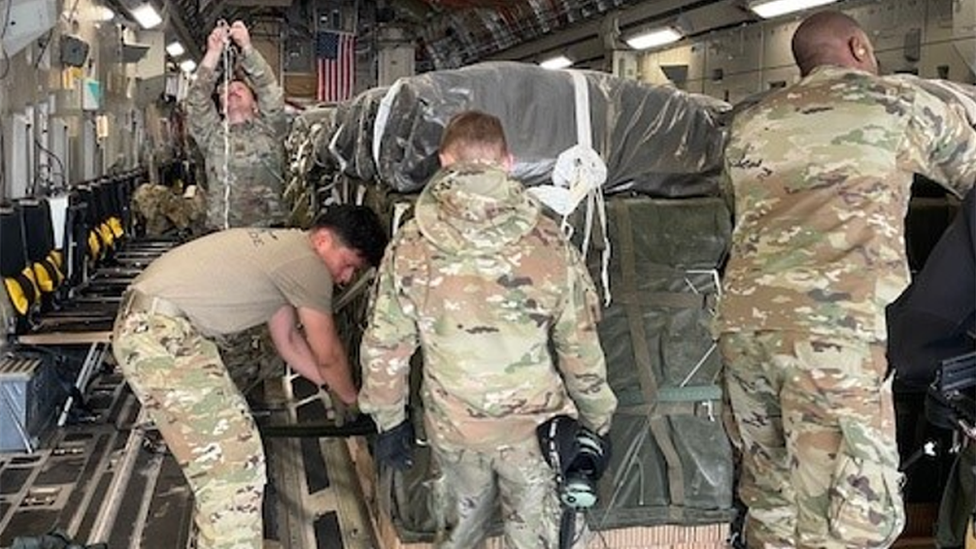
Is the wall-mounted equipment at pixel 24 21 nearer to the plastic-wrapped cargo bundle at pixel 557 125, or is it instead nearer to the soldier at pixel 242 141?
the soldier at pixel 242 141

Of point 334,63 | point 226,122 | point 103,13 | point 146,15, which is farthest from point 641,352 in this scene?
point 334,63

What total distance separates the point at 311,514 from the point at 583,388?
5.40ft

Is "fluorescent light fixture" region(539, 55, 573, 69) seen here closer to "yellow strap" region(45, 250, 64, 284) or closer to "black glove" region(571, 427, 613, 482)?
"yellow strap" region(45, 250, 64, 284)

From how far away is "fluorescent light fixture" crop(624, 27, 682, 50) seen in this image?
938 centimetres

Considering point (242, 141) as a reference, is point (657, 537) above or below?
below

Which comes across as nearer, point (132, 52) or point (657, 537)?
point (657, 537)

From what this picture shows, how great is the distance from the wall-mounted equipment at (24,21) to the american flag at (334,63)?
13.0 meters

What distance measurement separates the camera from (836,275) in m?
2.54

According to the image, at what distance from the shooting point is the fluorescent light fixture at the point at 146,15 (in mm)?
9211

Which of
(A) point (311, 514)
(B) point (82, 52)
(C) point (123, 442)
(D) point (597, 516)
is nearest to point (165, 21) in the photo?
(B) point (82, 52)

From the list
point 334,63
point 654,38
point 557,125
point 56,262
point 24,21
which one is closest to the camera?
point 557,125

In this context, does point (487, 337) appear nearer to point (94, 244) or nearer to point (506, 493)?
point (506, 493)

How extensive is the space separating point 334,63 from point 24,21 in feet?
43.4

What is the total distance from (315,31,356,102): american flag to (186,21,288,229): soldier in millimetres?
12398
